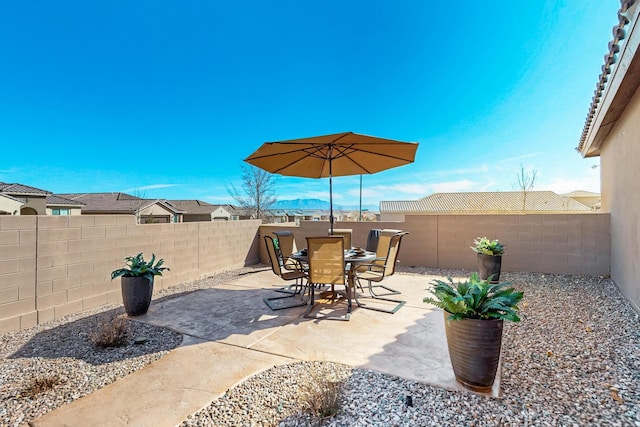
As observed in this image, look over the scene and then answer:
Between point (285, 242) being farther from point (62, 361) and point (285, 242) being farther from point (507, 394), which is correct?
point (507, 394)

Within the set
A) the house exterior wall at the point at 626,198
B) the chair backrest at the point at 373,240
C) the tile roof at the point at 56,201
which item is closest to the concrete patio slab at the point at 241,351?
the chair backrest at the point at 373,240

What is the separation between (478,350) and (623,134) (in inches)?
190

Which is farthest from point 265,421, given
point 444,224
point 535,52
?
point 535,52

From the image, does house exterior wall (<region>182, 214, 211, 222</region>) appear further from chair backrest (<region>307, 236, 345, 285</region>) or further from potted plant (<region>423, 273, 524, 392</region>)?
potted plant (<region>423, 273, 524, 392</region>)

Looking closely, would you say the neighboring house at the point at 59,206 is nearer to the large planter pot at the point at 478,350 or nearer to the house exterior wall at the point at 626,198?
the large planter pot at the point at 478,350

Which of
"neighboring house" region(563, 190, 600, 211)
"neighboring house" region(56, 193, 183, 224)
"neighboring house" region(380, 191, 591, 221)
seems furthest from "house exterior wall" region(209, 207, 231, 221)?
"neighboring house" region(563, 190, 600, 211)

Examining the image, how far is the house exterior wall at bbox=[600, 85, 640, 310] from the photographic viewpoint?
3.69 metres

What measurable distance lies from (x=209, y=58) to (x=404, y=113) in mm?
7230

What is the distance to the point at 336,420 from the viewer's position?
1662 millimetres

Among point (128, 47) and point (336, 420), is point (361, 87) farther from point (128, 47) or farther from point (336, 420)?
point (336, 420)

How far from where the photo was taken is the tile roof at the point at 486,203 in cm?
2331

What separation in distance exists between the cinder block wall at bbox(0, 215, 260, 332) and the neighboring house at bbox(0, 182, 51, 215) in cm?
1909

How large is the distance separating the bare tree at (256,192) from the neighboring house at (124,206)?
8288 mm

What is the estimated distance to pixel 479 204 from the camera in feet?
84.2
